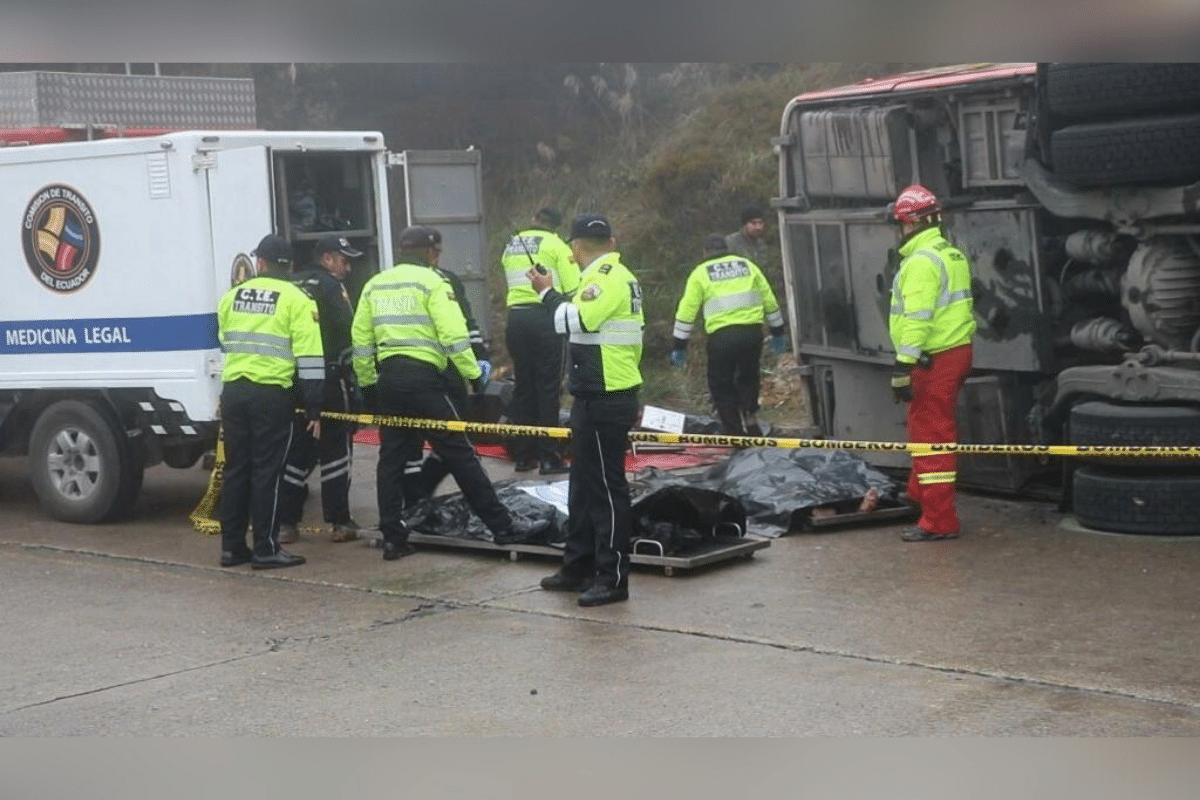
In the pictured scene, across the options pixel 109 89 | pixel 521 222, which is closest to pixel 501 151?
pixel 521 222

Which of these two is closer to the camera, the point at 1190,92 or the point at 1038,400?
the point at 1190,92

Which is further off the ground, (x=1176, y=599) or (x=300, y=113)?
(x=300, y=113)

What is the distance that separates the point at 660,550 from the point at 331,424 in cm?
230

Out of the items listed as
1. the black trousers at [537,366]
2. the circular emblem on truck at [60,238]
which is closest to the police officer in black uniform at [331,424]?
the circular emblem on truck at [60,238]

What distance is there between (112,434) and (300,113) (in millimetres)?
13006

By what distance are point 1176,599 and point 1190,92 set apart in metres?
2.55

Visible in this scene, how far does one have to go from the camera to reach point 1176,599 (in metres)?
7.77

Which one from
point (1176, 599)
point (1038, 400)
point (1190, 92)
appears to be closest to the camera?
point (1176, 599)

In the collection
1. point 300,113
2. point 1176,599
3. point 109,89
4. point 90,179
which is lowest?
point 1176,599

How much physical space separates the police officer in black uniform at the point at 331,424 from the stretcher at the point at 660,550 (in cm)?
81

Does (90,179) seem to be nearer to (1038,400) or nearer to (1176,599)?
(1038,400)

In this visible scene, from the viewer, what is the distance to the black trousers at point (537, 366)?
38.7ft

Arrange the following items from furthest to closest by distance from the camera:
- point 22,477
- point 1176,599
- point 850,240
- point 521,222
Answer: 1. point 521,222
2. point 22,477
3. point 850,240
4. point 1176,599

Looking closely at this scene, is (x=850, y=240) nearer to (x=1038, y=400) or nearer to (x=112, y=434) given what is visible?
(x=1038, y=400)
